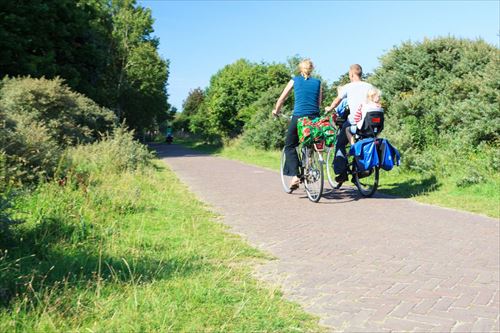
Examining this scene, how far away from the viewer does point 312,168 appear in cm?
826

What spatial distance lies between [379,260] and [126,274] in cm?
253

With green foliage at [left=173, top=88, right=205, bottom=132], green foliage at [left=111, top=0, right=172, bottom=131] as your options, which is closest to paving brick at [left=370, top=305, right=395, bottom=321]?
green foliage at [left=111, top=0, right=172, bottom=131]

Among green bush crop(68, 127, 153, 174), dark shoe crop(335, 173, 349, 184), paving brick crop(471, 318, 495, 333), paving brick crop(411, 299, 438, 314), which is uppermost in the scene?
green bush crop(68, 127, 153, 174)

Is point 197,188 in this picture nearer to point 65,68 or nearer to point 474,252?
point 474,252

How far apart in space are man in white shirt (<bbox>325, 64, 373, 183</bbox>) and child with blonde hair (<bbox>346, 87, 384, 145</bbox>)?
7 centimetres

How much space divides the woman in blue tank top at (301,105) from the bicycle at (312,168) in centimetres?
13

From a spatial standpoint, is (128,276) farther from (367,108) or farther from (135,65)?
(135,65)

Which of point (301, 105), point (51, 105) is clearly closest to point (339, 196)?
point (301, 105)

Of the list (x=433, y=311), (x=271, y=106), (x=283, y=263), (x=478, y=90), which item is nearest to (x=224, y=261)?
(x=283, y=263)

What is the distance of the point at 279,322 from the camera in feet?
9.95

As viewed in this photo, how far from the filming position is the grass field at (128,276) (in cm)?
288

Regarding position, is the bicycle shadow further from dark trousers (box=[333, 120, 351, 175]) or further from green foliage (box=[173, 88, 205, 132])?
green foliage (box=[173, 88, 205, 132])

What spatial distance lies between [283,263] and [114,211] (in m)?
3.02

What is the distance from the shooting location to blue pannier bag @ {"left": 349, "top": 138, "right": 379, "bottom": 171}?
8.00 metres
